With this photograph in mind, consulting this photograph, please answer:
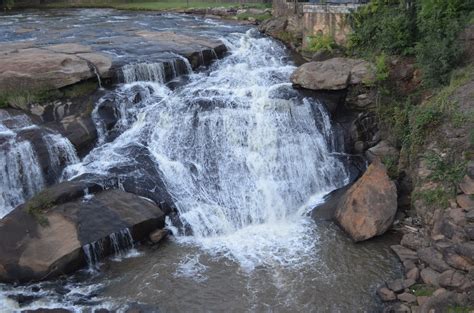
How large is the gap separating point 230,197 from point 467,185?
A: 184 inches

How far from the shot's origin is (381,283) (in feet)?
27.1

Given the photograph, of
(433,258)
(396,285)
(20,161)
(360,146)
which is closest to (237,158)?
(360,146)

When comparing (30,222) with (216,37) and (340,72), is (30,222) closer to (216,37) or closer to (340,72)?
(340,72)

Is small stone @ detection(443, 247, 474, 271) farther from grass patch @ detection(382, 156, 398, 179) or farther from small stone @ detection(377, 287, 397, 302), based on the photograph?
grass patch @ detection(382, 156, 398, 179)

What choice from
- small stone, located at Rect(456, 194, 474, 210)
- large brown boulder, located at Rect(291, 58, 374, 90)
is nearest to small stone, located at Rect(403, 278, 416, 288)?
small stone, located at Rect(456, 194, 474, 210)

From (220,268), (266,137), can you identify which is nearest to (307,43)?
(266,137)

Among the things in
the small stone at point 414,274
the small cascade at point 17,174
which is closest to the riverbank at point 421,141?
the small stone at point 414,274

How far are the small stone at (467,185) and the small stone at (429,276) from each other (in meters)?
1.43

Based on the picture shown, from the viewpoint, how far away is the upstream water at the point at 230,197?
320 inches

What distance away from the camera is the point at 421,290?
777 cm

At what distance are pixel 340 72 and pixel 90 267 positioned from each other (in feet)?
24.7

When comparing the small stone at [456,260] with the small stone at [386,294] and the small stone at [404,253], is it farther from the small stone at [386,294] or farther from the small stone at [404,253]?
the small stone at [386,294]

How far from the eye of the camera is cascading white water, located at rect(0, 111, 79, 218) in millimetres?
10094

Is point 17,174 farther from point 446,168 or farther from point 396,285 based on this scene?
point 446,168
